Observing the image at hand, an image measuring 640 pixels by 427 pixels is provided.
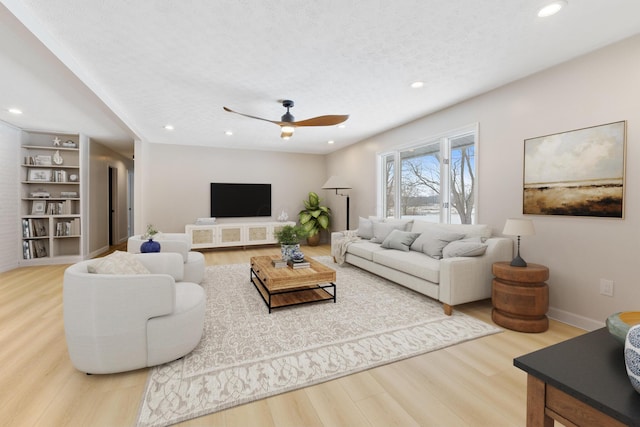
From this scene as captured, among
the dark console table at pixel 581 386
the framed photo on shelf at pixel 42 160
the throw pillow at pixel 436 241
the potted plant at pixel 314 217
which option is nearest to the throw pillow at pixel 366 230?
the throw pillow at pixel 436 241

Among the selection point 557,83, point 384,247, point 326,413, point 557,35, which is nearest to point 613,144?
point 557,83

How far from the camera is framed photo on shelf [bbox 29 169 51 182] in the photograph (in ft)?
16.0

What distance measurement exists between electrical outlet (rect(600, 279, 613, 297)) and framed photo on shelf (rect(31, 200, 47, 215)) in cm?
776

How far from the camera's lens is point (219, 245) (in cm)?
625

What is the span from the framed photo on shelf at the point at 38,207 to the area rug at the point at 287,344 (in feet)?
12.8

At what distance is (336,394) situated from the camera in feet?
5.54

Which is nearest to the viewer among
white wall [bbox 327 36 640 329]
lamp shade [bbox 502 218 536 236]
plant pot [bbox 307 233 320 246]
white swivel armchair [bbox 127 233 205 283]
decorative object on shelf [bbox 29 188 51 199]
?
white wall [bbox 327 36 640 329]

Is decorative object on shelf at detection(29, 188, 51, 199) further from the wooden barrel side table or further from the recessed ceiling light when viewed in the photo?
the recessed ceiling light

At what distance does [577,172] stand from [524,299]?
1277mm

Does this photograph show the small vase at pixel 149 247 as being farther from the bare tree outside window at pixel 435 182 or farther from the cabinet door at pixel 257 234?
the bare tree outside window at pixel 435 182

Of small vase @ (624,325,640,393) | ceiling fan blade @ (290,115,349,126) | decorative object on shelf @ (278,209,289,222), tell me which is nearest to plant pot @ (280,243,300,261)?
ceiling fan blade @ (290,115,349,126)

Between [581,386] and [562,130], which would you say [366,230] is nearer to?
[562,130]

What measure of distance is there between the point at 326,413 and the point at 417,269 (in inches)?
76.7

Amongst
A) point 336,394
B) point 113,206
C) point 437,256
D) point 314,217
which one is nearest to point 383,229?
point 437,256
